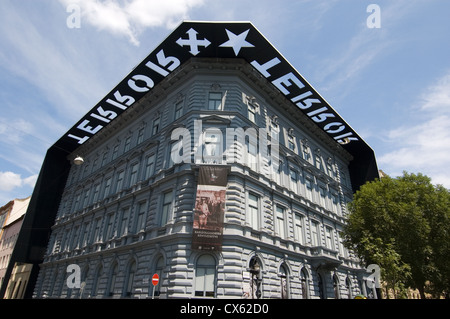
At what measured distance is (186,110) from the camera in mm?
21719

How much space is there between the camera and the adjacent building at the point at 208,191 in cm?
1717

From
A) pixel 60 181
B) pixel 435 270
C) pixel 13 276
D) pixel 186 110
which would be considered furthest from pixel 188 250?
pixel 13 276

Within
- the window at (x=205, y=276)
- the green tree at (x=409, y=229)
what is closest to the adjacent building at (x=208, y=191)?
the window at (x=205, y=276)

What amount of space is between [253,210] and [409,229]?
36.4 ft

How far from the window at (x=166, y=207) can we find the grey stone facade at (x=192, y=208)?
0.47 feet

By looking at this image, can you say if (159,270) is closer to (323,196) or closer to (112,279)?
(112,279)

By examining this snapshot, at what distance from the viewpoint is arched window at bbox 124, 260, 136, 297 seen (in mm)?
19331

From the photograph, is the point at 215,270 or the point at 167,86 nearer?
the point at 215,270

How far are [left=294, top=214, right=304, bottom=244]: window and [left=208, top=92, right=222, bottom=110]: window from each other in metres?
11.5

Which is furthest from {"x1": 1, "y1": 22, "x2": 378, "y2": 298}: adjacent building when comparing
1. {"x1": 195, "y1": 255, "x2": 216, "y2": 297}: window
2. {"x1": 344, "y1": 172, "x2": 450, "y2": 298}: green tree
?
{"x1": 344, "y1": 172, "x2": 450, "y2": 298}: green tree

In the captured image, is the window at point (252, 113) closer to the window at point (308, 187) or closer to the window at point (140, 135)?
the window at point (308, 187)

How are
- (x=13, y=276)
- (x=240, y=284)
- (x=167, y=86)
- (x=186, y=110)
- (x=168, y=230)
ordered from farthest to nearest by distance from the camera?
1. (x=13, y=276)
2. (x=167, y=86)
3. (x=186, y=110)
4. (x=168, y=230)
5. (x=240, y=284)
